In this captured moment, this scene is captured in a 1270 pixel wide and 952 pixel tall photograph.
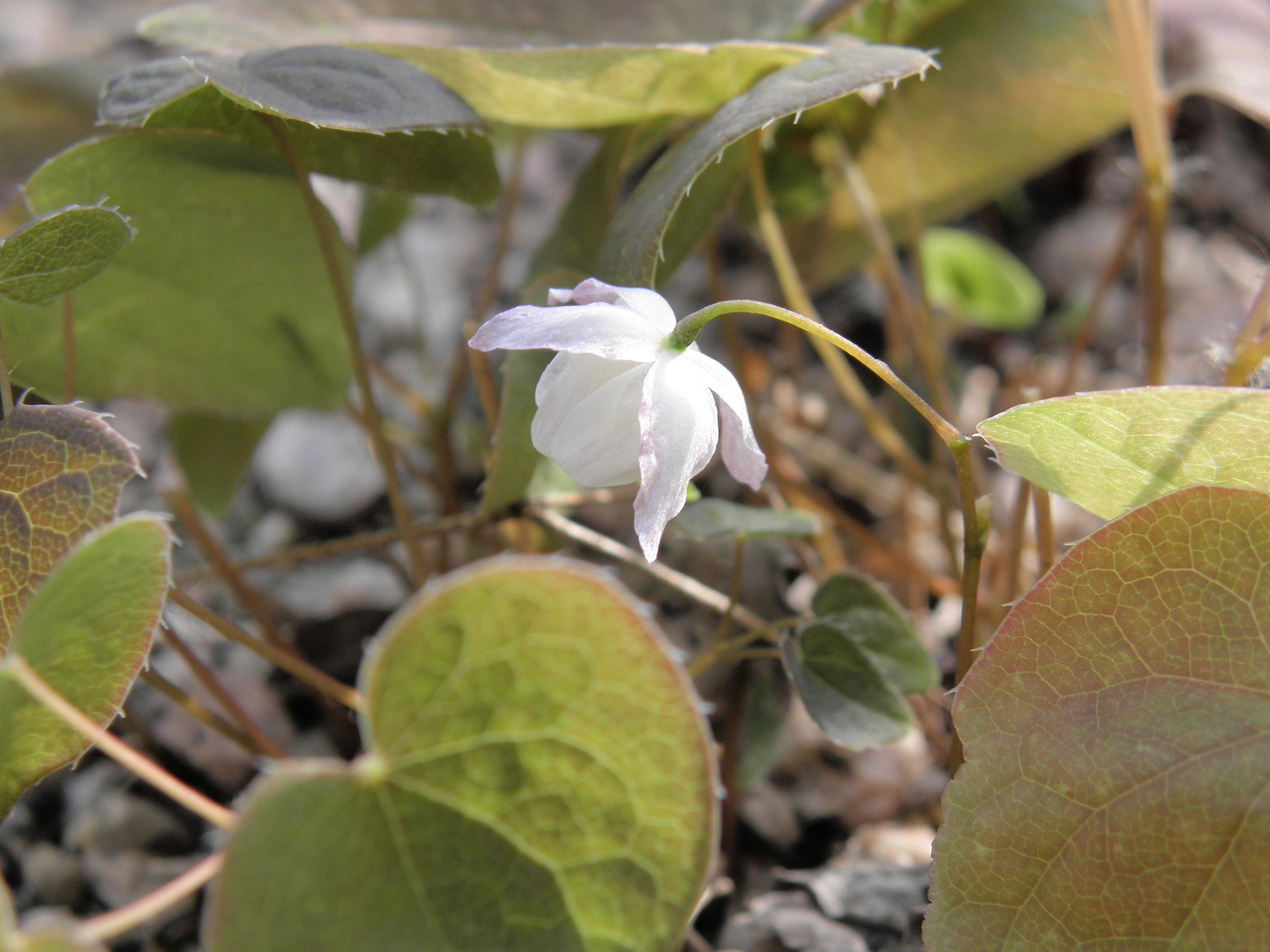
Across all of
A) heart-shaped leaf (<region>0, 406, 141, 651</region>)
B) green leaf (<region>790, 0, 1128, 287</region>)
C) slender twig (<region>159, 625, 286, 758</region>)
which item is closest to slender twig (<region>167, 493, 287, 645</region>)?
slender twig (<region>159, 625, 286, 758</region>)

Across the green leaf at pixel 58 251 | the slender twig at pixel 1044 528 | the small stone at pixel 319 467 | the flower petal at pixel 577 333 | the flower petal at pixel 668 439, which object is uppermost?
the green leaf at pixel 58 251

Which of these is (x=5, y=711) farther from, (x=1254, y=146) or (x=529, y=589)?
(x=1254, y=146)

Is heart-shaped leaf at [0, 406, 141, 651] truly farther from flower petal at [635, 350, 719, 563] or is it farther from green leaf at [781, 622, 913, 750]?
green leaf at [781, 622, 913, 750]

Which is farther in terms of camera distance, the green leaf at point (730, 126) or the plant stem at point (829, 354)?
the plant stem at point (829, 354)

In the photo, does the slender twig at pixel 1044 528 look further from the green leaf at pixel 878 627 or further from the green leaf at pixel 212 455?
the green leaf at pixel 212 455

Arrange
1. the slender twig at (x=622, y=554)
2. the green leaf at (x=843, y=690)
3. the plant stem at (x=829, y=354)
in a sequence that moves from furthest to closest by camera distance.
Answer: the plant stem at (x=829, y=354) → the slender twig at (x=622, y=554) → the green leaf at (x=843, y=690)

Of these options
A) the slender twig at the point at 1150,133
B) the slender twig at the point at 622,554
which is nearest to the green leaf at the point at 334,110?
the slender twig at the point at 622,554
